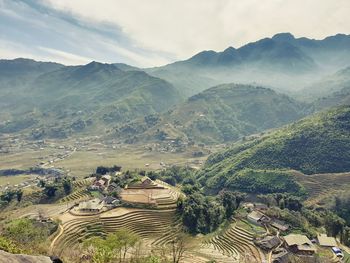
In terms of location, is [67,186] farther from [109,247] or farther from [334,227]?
[334,227]

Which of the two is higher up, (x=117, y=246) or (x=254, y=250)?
(x=117, y=246)

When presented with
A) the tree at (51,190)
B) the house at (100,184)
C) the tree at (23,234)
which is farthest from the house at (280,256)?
the tree at (51,190)

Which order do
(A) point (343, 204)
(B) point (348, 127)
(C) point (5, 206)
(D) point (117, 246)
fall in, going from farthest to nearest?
1. (B) point (348, 127)
2. (A) point (343, 204)
3. (C) point (5, 206)
4. (D) point (117, 246)

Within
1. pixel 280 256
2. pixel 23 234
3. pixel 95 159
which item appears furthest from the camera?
pixel 95 159

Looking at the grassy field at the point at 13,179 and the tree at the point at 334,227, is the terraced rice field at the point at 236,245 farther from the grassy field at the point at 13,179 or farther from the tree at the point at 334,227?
the grassy field at the point at 13,179

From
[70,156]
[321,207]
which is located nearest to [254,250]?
[321,207]

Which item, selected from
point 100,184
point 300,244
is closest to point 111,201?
point 100,184

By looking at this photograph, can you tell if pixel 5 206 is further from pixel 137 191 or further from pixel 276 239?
pixel 276 239
